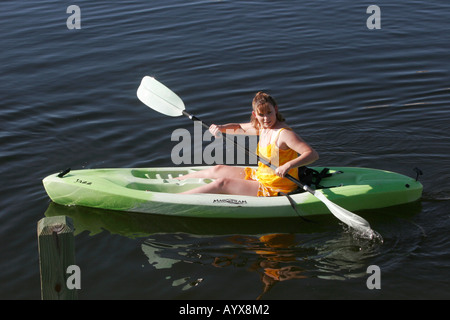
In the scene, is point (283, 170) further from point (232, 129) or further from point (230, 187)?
point (232, 129)

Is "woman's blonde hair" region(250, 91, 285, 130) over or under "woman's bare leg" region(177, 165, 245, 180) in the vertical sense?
over

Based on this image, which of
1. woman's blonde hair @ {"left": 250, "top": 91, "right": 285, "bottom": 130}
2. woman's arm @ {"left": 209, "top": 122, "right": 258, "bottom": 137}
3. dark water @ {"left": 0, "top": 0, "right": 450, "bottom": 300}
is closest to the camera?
dark water @ {"left": 0, "top": 0, "right": 450, "bottom": 300}

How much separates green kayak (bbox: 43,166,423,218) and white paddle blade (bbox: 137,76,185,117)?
77 cm

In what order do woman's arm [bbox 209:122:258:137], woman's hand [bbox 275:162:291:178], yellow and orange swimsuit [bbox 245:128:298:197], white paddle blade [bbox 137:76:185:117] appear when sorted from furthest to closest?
white paddle blade [bbox 137:76:185:117]
woman's arm [bbox 209:122:258:137]
yellow and orange swimsuit [bbox 245:128:298:197]
woman's hand [bbox 275:162:291:178]

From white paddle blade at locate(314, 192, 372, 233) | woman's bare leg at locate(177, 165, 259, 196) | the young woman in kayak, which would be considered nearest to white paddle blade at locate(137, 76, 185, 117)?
the young woman in kayak

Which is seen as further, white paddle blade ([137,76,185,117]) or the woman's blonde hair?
white paddle blade ([137,76,185,117])

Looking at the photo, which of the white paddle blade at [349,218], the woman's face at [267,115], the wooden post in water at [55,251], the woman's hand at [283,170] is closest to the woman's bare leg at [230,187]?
the woman's hand at [283,170]

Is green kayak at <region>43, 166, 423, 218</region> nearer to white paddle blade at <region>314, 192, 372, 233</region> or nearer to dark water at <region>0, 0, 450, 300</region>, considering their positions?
dark water at <region>0, 0, 450, 300</region>

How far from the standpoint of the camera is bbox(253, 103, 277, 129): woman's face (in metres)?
5.83

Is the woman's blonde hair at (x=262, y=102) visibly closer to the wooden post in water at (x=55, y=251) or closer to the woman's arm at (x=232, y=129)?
the woman's arm at (x=232, y=129)

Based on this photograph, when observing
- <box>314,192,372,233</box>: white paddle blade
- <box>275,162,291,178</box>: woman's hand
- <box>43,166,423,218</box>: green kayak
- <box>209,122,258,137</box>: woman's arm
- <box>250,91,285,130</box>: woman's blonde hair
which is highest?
<box>250,91,285,130</box>: woman's blonde hair

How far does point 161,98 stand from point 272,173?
168cm

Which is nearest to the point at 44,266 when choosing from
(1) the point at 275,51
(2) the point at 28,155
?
(2) the point at 28,155
